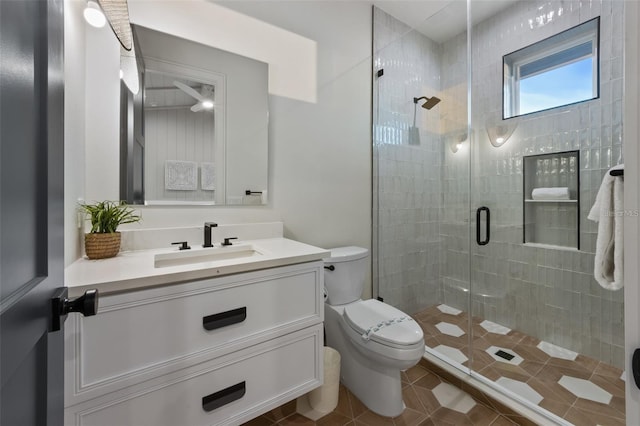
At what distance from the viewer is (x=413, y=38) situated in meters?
2.38

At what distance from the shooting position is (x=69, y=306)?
0.52 meters

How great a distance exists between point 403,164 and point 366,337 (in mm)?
1464

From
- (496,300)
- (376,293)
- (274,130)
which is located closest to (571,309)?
(496,300)

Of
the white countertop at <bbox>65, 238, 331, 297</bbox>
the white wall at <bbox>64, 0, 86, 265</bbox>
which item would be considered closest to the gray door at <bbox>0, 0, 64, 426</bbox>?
the white countertop at <bbox>65, 238, 331, 297</bbox>

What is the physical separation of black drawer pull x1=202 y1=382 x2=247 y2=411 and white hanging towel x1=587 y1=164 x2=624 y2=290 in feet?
4.81

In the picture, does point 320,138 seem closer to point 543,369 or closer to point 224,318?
point 224,318

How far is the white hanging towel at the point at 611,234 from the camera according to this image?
103 centimetres

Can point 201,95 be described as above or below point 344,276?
above

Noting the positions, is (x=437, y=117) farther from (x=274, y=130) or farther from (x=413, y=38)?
(x=274, y=130)

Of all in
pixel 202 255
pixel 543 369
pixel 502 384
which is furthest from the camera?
pixel 543 369

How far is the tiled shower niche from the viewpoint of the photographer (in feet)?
6.34

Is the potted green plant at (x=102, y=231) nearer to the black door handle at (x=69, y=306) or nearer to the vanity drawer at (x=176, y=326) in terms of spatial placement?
the vanity drawer at (x=176, y=326)

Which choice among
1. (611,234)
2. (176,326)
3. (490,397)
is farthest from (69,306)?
(490,397)

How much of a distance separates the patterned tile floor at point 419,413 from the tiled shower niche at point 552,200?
132 cm
